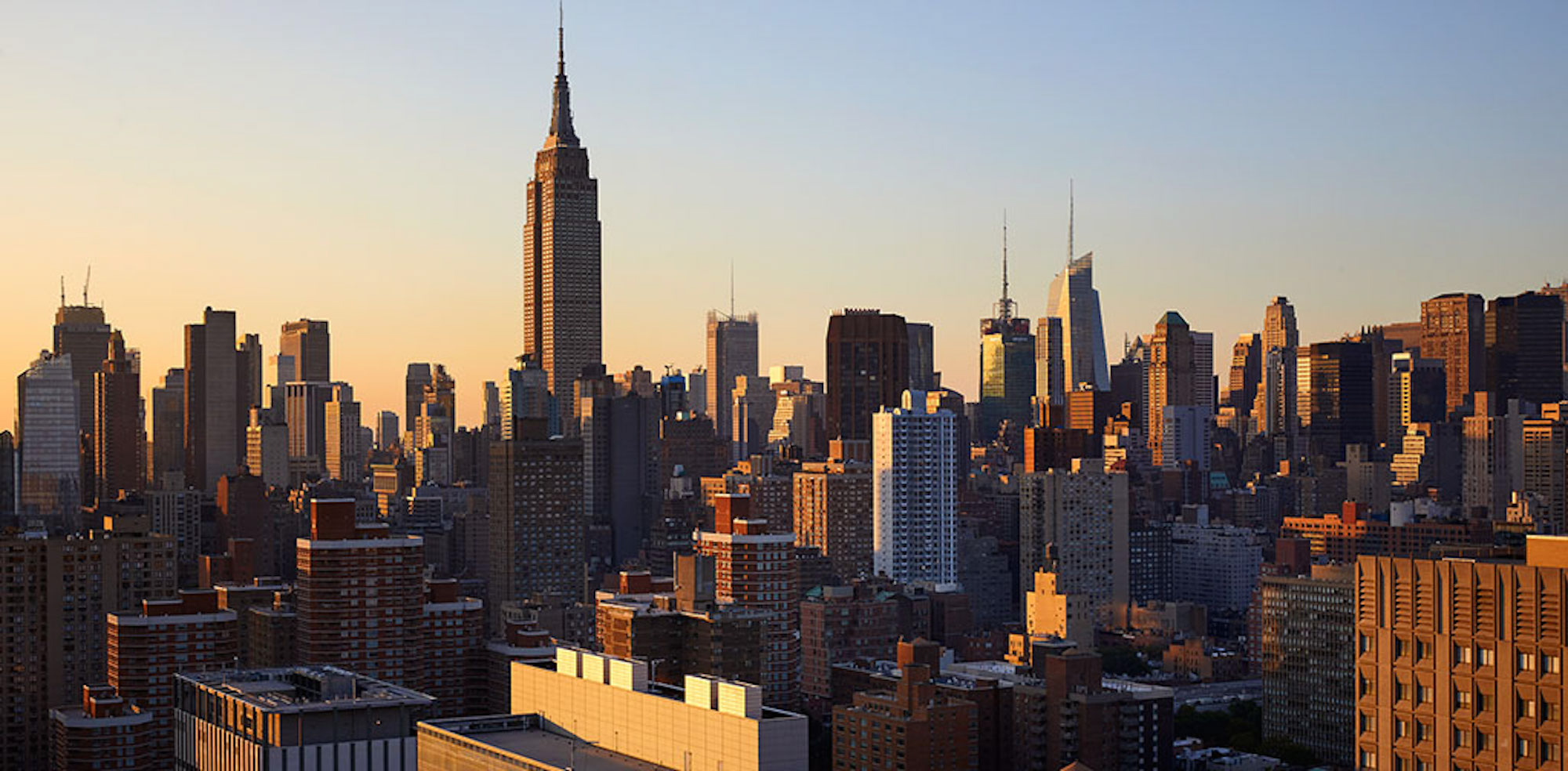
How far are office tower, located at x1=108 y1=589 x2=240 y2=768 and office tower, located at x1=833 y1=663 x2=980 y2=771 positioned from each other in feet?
102

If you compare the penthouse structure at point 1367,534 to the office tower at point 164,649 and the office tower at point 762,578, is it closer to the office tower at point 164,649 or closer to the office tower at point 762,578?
the office tower at point 762,578

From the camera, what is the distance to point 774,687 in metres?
114

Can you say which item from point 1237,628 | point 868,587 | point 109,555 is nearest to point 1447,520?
point 1237,628

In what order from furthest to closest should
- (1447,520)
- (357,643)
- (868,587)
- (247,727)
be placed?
1. (1447,520)
2. (868,587)
3. (357,643)
4. (247,727)

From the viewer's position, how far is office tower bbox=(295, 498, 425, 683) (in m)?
102

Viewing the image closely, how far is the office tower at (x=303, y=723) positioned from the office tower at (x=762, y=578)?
35.6 metres

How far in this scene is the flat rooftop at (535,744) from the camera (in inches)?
2505

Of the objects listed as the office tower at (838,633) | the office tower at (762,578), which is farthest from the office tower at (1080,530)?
the office tower at (762,578)

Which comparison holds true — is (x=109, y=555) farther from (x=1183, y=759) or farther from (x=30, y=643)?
(x=1183, y=759)

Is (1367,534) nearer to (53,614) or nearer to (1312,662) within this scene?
(1312,662)

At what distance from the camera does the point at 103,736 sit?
92.3 m

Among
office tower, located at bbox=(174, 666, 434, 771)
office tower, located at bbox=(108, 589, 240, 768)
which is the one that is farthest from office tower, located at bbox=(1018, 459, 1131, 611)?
office tower, located at bbox=(174, 666, 434, 771)

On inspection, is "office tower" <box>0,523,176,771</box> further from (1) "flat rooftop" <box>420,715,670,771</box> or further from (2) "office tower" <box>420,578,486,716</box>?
(1) "flat rooftop" <box>420,715,670,771</box>

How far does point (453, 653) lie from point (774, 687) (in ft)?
60.0
